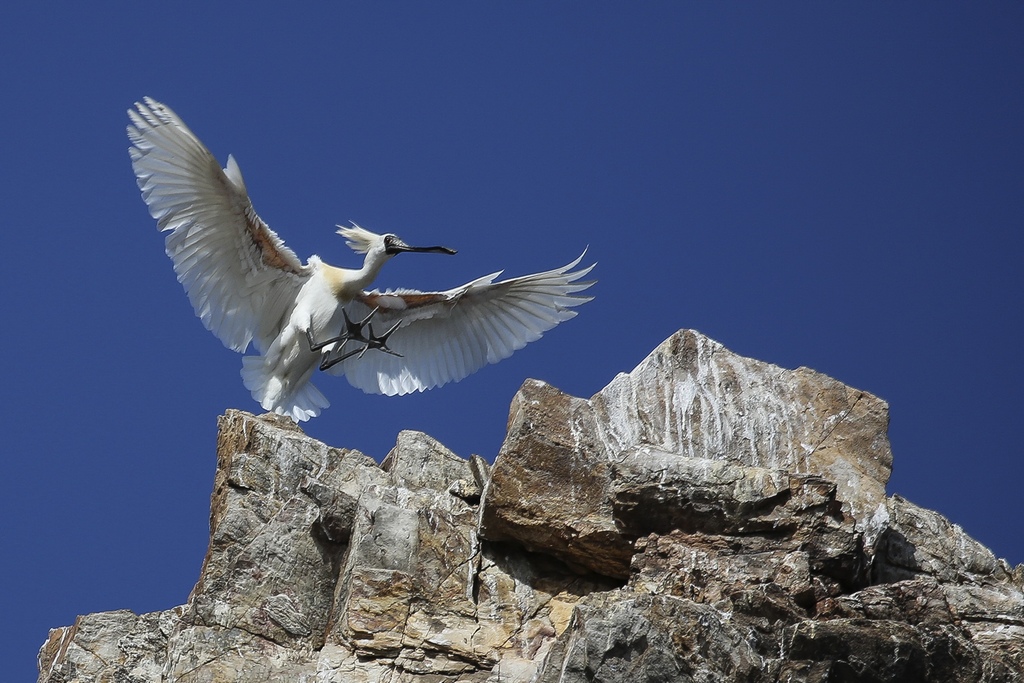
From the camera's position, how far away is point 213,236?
1897cm

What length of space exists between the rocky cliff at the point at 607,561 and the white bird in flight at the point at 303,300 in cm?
446

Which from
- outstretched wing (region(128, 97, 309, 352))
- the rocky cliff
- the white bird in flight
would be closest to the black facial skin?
the white bird in flight

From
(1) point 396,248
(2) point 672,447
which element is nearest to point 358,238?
(1) point 396,248

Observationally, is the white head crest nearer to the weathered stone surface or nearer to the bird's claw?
the bird's claw

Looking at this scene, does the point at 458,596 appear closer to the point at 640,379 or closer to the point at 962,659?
the point at 640,379

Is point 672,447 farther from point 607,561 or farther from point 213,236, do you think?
point 213,236

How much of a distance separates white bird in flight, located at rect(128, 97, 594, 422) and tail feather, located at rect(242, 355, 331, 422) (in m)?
0.02

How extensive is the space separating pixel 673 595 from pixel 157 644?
5.53m

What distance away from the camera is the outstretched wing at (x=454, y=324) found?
2020 cm

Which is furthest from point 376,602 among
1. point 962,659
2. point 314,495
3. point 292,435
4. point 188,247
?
point 188,247

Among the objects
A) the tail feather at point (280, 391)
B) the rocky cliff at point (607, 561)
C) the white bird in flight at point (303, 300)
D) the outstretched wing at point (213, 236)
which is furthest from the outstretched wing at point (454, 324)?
the rocky cliff at point (607, 561)

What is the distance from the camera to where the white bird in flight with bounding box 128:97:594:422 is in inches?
724

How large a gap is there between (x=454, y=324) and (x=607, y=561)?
28.0ft

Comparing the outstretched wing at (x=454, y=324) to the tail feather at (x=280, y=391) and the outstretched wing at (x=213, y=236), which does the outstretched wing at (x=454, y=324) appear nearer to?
the tail feather at (x=280, y=391)
